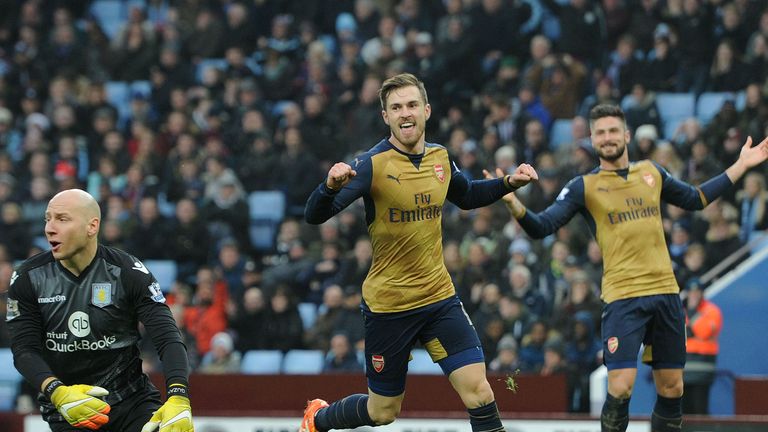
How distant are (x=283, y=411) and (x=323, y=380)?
21.2 inches

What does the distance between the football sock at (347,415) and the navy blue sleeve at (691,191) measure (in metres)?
2.59

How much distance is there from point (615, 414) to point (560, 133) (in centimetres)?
751

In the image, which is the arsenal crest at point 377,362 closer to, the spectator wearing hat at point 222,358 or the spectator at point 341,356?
the spectator at point 341,356

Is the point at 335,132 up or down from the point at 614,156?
up

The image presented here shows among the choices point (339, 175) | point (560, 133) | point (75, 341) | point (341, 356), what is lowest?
point (341, 356)

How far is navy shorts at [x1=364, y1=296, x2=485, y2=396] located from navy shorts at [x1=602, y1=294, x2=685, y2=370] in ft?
4.15

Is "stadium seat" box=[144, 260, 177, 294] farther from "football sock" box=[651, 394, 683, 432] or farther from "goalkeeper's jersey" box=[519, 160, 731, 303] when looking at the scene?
"football sock" box=[651, 394, 683, 432]

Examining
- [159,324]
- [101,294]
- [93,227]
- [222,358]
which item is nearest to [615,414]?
[159,324]

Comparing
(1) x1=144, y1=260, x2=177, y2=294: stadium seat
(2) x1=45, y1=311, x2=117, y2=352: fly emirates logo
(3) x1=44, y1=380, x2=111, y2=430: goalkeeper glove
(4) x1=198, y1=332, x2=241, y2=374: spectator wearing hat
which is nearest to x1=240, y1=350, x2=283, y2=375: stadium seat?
(4) x1=198, y1=332, x2=241, y2=374: spectator wearing hat

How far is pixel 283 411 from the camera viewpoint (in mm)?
12586

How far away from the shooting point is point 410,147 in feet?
25.8

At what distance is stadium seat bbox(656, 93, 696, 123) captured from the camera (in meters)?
15.8

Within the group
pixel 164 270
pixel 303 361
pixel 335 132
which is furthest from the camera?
pixel 335 132

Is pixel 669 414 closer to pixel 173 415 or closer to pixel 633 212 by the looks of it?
pixel 633 212
